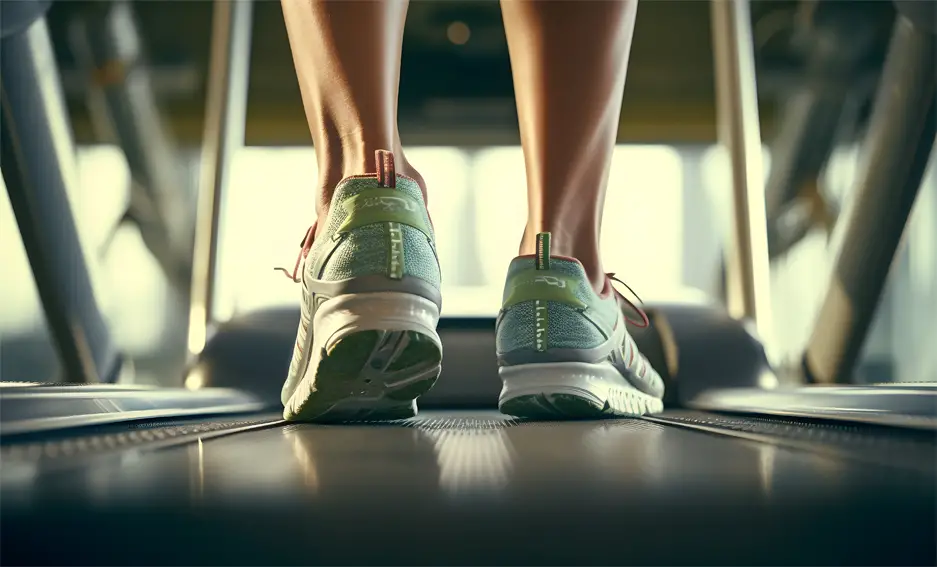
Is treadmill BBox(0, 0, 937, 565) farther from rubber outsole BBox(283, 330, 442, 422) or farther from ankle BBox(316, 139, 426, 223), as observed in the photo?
ankle BBox(316, 139, 426, 223)

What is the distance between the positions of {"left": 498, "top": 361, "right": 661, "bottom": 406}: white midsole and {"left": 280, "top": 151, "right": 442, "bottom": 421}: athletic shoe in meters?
0.13

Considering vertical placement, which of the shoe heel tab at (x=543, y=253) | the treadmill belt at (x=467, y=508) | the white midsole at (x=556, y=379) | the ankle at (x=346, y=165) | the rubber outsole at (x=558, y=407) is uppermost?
the ankle at (x=346, y=165)

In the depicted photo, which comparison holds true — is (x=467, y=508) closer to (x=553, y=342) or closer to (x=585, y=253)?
(x=553, y=342)

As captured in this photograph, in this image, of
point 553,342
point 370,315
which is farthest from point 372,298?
point 553,342

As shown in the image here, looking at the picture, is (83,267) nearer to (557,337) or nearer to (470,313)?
(470,313)

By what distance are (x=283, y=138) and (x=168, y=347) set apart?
208 cm

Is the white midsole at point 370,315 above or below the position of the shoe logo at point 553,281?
below

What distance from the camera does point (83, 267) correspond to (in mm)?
1635

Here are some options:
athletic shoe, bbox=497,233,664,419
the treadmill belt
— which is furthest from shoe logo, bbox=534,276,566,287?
the treadmill belt

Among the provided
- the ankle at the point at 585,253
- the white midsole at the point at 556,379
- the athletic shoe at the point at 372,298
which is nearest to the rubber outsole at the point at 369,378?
the athletic shoe at the point at 372,298

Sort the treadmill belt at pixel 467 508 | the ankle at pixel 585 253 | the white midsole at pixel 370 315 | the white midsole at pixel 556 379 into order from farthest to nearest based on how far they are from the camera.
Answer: the ankle at pixel 585 253, the white midsole at pixel 556 379, the white midsole at pixel 370 315, the treadmill belt at pixel 467 508

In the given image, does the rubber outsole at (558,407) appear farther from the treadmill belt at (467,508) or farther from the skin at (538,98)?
the treadmill belt at (467,508)

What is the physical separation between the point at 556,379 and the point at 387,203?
0.29 meters

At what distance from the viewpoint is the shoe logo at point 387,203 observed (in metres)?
0.87
